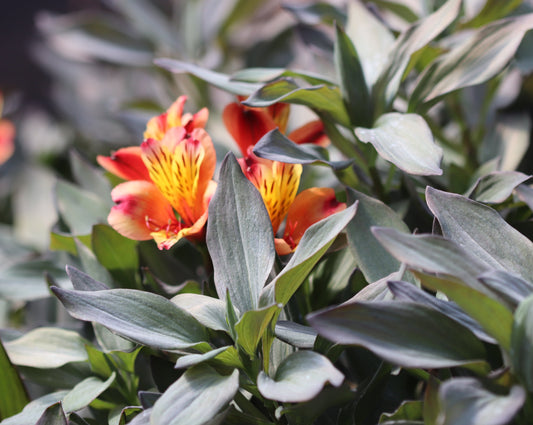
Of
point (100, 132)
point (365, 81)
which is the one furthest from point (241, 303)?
point (100, 132)

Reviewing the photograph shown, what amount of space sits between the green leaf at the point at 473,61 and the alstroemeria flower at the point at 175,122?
8.0 inches

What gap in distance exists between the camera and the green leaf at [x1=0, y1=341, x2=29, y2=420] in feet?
1.52

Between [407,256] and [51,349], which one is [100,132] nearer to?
[51,349]

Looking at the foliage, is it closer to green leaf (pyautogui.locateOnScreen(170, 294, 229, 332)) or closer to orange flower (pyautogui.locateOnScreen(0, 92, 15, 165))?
green leaf (pyautogui.locateOnScreen(170, 294, 229, 332))

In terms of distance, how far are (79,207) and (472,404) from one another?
468 mm

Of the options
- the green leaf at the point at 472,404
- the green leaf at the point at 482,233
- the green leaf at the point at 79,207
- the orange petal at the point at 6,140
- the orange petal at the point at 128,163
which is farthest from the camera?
the orange petal at the point at 6,140

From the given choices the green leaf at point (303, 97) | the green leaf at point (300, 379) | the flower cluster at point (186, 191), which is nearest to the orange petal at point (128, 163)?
the flower cluster at point (186, 191)

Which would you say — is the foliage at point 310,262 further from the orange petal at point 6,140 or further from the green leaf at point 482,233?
the orange petal at point 6,140

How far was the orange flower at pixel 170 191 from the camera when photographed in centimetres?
44

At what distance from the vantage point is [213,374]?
0.36 meters

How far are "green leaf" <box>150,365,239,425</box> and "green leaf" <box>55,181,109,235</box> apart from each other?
0.29 meters

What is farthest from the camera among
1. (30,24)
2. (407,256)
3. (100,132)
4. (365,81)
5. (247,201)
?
(30,24)

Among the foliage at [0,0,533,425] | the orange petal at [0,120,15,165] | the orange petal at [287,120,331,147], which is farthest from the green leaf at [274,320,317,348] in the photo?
the orange petal at [0,120,15,165]

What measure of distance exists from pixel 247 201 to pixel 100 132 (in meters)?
0.67
